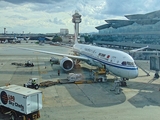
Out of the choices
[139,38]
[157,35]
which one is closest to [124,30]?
[139,38]

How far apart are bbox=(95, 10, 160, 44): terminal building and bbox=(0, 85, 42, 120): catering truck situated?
68.9m

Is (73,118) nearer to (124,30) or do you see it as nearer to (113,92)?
(113,92)

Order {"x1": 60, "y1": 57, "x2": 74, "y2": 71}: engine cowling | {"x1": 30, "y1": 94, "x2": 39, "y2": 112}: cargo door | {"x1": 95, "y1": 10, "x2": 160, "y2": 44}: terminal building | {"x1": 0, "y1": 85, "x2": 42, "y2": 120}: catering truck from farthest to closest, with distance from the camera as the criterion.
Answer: {"x1": 95, "y1": 10, "x2": 160, "y2": 44}: terminal building < {"x1": 60, "y1": 57, "x2": 74, "y2": 71}: engine cowling < {"x1": 30, "y1": 94, "x2": 39, "y2": 112}: cargo door < {"x1": 0, "y1": 85, "x2": 42, "y2": 120}: catering truck

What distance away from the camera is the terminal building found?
84.4m

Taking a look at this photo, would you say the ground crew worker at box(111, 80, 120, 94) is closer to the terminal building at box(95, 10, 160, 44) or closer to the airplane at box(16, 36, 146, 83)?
the airplane at box(16, 36, 146, 83)

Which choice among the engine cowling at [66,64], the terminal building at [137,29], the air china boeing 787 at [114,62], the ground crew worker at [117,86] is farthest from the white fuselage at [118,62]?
the terminal building at [137,29]

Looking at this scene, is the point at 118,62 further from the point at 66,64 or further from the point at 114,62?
the point at 66,64

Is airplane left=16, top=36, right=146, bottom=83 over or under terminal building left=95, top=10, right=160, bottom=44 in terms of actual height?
under

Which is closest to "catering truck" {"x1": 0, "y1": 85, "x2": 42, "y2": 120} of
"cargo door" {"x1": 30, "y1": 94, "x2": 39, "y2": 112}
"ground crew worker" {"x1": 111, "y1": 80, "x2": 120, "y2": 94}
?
"cargo door" {"x1": 30, "y1": 94, "x2": 39, "y2": 112}

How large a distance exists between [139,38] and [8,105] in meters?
83.8

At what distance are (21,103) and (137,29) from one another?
91011mm

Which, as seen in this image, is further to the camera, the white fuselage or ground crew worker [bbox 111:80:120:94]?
the white fuselage

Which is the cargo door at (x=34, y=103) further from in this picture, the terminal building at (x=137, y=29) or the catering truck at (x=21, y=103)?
the terminal building at (x=137, y=29)

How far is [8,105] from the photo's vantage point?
15.1m
